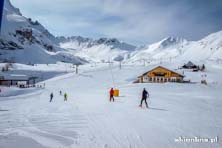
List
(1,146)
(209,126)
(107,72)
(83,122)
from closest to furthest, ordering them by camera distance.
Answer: (1,146) → (209,126) → (83,122) → (107,72)

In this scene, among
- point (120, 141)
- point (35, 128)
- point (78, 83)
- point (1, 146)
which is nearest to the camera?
point (1, 146)

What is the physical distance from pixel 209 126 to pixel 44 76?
94915 millimetres

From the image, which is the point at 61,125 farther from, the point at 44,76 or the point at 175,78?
the point at 44,76

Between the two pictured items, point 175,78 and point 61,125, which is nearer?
point 61,125

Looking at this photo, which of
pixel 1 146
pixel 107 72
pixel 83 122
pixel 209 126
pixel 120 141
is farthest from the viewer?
pixel 107 72

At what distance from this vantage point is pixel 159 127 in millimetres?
10719

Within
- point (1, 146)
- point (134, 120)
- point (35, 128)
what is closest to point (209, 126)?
point (134, 120)

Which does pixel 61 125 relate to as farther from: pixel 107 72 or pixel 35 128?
pixel 107 72

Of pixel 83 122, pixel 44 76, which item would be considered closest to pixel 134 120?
pixel 83 122

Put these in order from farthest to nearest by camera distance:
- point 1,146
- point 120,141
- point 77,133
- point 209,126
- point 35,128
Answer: point 209,126 < point 35,128 < point 77,133 < point 120,141 < point 1,146

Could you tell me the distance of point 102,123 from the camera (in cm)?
1170

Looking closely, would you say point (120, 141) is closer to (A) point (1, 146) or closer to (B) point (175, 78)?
(A) point (1, 146)

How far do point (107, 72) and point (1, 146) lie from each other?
8771cm

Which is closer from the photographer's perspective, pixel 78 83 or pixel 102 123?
pixel 102 123
